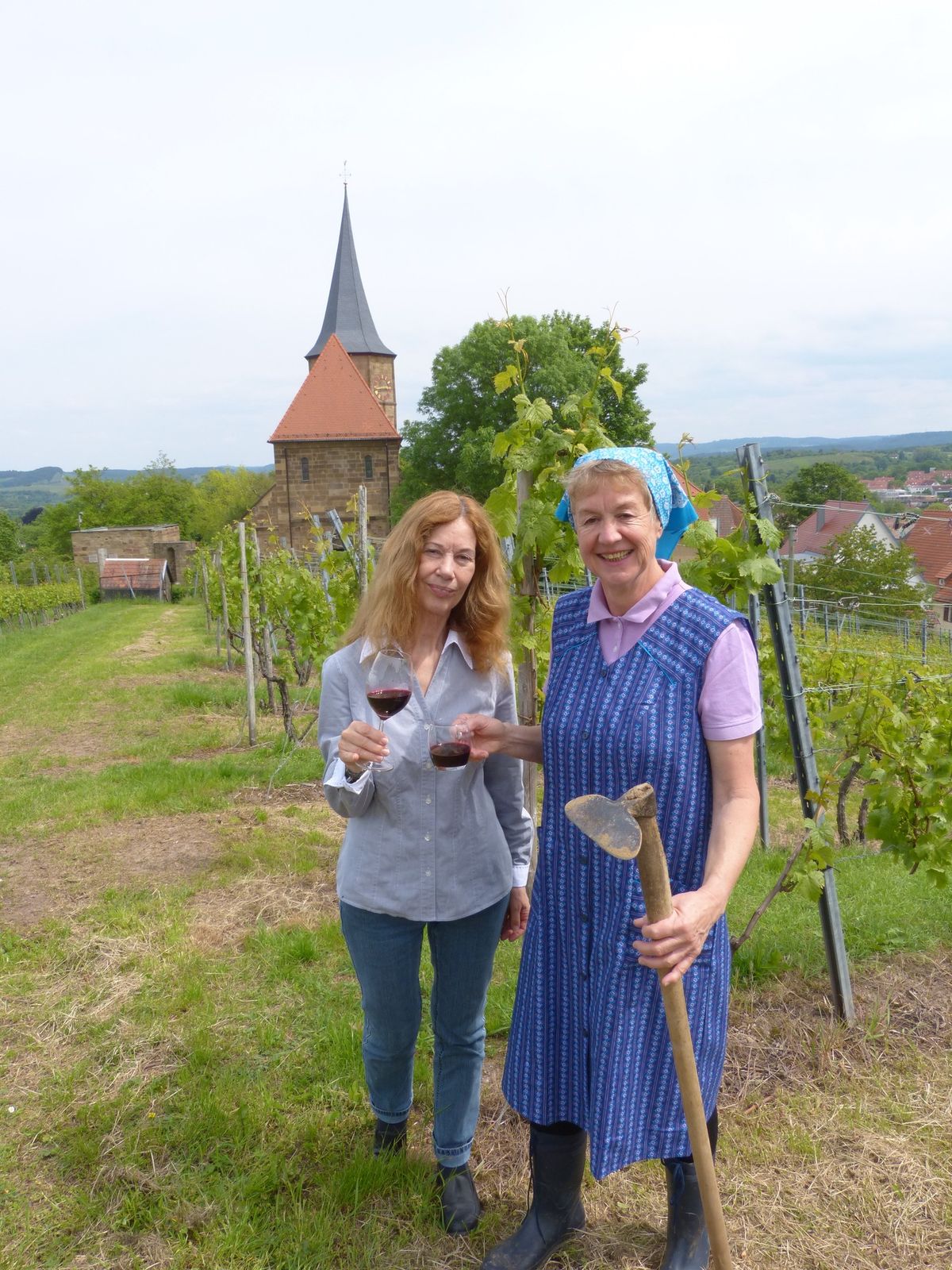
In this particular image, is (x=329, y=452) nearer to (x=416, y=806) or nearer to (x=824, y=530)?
(x=824, y=530)

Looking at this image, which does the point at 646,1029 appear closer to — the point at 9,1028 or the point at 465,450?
the point at 9,1028

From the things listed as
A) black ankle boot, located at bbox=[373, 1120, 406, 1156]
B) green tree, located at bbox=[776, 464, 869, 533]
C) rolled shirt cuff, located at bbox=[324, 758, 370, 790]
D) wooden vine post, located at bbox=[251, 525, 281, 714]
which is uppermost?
green tree, located at bbox=[776, 464, 869, 533]

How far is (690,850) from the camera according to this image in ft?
5.91

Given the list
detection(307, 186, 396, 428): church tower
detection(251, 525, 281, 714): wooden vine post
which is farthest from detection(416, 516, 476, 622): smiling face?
detection(307, 186, 396, 428): church tower

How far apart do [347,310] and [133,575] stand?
15.7 m

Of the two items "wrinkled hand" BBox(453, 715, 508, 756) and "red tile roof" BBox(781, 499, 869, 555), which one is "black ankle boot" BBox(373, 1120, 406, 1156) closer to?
"wrinkled hand" BBox(453, 715, 508, 756)

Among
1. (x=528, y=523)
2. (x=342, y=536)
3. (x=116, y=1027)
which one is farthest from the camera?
(x=342, y=536)

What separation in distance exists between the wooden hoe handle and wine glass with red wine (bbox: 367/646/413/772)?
604 millimetres

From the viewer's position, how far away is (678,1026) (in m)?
1.57

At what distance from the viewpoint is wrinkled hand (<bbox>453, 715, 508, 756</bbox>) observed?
1.99 m

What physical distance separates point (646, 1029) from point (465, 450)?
25675mm

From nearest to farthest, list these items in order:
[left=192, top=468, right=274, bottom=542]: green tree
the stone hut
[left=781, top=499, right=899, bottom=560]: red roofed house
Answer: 1. [left=781, top=499, right=899, bottom=560]: red roofed house
2. the stone hut
3. [left=192, top=468, right=274, bottom=542]: green tree

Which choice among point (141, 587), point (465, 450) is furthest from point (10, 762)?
point (141, 587)

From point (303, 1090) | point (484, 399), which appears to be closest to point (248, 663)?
point (303, 1090)
